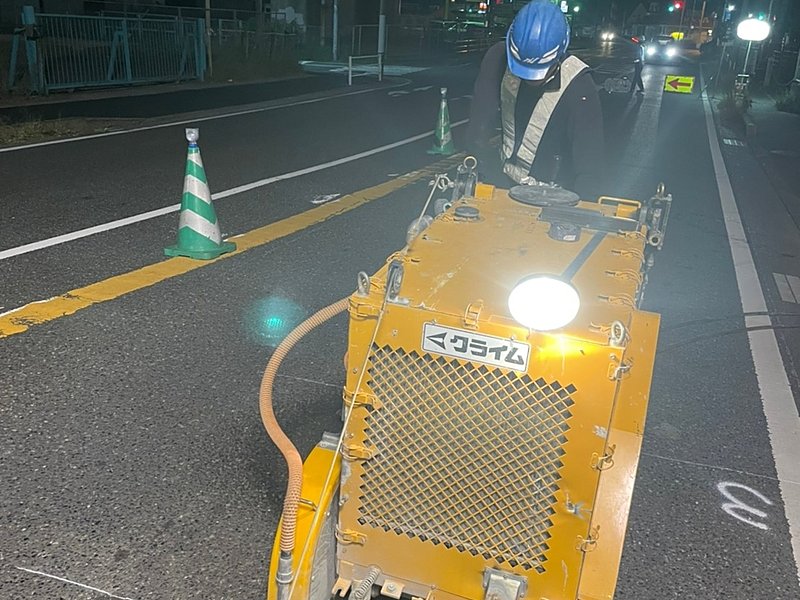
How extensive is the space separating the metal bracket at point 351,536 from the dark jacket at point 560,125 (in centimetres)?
215

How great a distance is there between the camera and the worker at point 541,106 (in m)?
3.43

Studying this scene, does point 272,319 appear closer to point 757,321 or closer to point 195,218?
point 195,218

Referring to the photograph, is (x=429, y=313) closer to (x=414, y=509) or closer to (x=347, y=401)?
(x=347, y=401)

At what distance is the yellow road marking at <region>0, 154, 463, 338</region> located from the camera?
15.1 ft

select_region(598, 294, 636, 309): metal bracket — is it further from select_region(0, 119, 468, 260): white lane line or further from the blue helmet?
select_region(0, 119, 468, 260): white lane line

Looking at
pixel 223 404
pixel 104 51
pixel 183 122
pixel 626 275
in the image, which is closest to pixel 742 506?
pixel 626 275

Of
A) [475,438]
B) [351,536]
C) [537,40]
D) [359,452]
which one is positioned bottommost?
[351,536]

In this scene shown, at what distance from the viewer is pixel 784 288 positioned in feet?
20.6

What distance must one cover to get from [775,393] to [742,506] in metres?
1.38

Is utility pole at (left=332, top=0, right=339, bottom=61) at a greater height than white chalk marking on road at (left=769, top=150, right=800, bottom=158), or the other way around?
utility pole at (left=332, top=0, right=339, bottom=61)

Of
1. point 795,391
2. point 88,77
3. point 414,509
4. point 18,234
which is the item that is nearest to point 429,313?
point 414,509

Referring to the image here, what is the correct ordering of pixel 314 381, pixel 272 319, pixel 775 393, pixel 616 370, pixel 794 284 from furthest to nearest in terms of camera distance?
pixel 794 284 → pixel 272 319 → pixel 775 393 → pixel 314 381 → pixel 616 370

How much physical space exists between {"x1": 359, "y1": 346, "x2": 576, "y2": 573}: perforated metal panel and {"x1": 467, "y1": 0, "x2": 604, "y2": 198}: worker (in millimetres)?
1772

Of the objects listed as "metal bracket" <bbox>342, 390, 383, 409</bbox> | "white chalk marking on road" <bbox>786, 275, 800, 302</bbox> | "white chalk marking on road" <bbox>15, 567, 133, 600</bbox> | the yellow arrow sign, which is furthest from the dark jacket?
the yellow arrow sign
